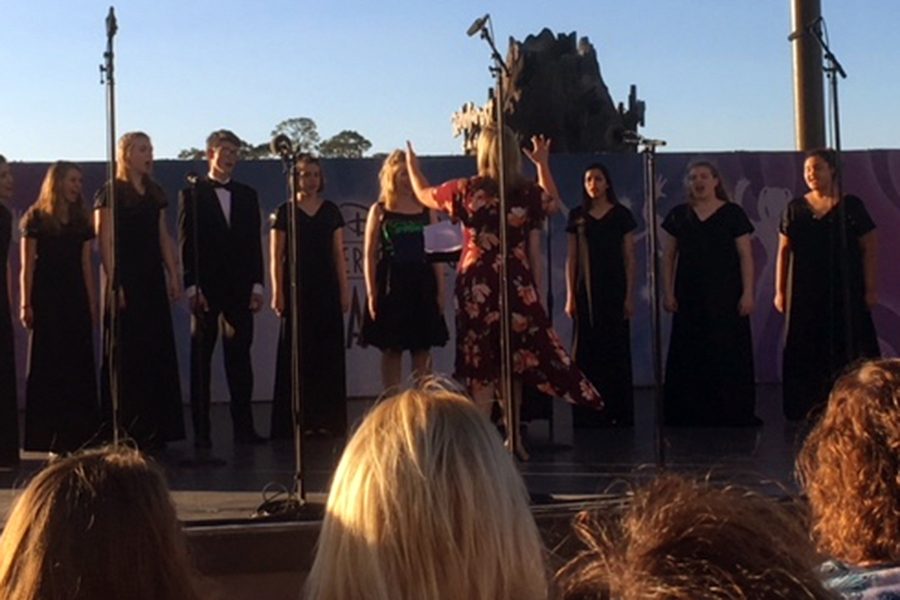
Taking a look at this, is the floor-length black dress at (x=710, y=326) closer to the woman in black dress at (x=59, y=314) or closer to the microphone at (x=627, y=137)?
the microphone at (x=627, y=137)

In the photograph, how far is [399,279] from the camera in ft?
22.0

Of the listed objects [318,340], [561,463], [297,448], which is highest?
[318,340]

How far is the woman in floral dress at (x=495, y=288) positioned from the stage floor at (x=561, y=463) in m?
0.40

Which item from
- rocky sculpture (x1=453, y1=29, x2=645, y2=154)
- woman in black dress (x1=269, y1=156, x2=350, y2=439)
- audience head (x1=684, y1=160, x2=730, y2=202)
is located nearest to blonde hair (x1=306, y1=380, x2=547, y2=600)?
woman in black dress (x1=269, y1=156, x2=350, y2=439)

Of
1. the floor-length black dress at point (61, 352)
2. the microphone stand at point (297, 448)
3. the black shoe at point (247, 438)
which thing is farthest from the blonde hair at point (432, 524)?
the black shoe at point (247, 438)

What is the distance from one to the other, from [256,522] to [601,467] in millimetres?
2017

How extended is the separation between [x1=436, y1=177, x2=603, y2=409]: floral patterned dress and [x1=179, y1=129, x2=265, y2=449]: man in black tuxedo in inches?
53.4

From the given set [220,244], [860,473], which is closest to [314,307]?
[220,244]

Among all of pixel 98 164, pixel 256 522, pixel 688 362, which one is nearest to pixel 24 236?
pixel 98 164

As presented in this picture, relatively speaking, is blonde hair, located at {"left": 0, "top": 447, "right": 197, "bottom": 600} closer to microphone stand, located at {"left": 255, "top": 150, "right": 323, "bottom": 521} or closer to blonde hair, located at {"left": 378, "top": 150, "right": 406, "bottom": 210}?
microphone stand, located at {"left": 255, "top": 150, "right": 323, "bottom": 521}

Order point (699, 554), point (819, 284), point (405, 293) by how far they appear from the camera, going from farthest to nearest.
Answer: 1. point (819, 284)
2. point (405, 293)
3. point (699, 554)

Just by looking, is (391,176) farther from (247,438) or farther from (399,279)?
(247,438)

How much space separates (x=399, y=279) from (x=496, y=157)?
1253 millimetres

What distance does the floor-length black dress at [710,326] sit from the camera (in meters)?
7.37
